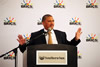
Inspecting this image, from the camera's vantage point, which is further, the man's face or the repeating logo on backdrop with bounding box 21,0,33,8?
the repeating logo on backdrop with bounding box 21,0,33,8

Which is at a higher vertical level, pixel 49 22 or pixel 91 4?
pixel 91 4

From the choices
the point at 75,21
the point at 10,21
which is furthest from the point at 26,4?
the point at 75,21

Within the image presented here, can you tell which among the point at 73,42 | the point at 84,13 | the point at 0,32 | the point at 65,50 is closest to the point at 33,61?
the point at 65,50

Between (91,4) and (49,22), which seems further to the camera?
(91,4)

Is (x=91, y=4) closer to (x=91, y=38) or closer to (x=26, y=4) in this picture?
(x=91, y=38)

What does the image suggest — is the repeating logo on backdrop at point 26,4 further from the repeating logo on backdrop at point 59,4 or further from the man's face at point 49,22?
the man's face at point 49,22

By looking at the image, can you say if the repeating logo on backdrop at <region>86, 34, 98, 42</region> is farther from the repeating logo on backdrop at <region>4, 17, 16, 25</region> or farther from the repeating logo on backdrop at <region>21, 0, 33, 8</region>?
the repeating logo on backdrop at <region>4, 17, 16, 25</region>

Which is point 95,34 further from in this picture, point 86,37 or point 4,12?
point 4,12

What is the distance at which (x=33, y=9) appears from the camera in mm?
3477

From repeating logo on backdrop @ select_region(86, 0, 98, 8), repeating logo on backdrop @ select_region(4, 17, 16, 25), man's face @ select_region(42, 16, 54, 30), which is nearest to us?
man's face @ select_region(42, 16, 54, 30)

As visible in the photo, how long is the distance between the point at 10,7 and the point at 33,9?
0.46 metres

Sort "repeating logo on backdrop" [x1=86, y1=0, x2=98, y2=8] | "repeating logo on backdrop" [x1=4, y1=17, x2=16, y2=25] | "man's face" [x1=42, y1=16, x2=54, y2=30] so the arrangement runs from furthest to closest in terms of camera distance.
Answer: "repeating logo on backdrop" [x1=86, y1=0, x2=98, y2=8], "repeating logo on backdrop" [x1=4, y1=17, x2=16, y2=25], "man's face" [x1=42, y1=16, x2=54, y2=30]

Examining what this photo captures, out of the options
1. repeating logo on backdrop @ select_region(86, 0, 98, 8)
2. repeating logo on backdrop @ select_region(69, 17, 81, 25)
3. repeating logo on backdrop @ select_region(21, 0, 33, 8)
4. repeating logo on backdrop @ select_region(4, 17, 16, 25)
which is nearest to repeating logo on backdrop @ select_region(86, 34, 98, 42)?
repeating logo on backdrop @ select_region(69, 17, 81, 25)

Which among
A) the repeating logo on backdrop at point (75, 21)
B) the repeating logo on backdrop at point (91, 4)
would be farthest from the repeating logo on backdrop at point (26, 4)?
the repeating logo on backdrop at point (91, 4)
